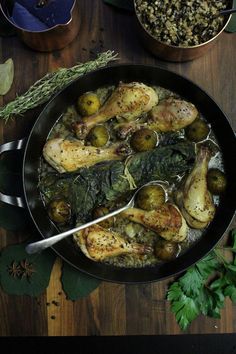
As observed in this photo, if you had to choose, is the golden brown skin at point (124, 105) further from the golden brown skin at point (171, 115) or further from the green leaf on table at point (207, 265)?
the green leaf on table at point (207, 265)

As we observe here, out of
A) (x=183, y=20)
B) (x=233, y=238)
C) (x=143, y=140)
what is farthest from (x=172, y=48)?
(x=233, y=238)

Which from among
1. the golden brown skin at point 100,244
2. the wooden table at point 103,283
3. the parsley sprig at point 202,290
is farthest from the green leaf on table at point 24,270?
the parsley sprig at point 202,290

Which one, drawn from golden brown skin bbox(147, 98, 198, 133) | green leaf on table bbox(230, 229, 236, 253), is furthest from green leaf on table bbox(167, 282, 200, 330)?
golden brown skin bbox(147, 98, 198, 133)

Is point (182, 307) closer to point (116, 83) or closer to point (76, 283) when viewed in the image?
point (76, 283)

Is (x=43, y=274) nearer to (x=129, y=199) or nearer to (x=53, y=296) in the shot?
(x=53, y=296)

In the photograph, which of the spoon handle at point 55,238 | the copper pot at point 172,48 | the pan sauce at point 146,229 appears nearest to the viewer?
the spoon handle at point 55,238

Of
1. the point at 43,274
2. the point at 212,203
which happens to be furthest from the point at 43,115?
the point at 212,203
